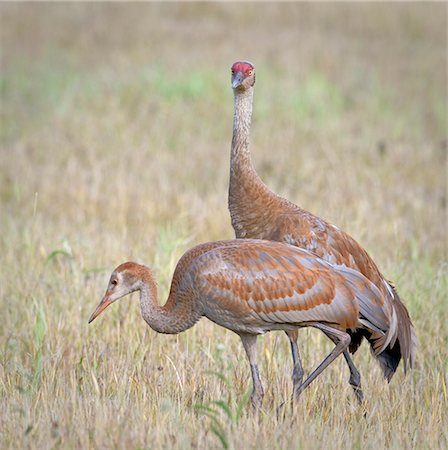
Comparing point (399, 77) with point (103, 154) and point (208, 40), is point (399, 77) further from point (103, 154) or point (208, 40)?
point (103, 154)

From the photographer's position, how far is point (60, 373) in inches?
205

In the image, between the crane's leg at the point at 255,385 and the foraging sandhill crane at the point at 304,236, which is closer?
the crane's leg at the point at 255,385

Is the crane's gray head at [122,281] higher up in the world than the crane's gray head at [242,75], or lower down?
lower down

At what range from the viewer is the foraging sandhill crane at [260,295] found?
15.8 feet

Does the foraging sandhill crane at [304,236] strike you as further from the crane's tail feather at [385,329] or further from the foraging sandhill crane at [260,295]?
the foraging sandhill crane at [260,295]

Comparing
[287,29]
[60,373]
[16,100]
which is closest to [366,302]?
[60,373]

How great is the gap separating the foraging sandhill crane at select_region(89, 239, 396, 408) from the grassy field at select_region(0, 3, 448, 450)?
0.35 metres

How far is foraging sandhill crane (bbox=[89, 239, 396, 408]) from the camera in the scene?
4801 millimetres

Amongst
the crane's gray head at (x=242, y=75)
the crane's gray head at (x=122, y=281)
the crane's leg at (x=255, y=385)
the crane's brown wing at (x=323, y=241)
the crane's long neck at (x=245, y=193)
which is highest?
the crane's gray head at (x=242, y=75)

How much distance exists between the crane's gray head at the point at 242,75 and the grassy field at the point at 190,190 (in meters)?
1.41

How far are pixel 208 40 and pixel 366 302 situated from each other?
12.4m

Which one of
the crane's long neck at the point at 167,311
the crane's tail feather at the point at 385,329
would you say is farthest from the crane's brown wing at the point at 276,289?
the crane's long neck at the point at 167,311

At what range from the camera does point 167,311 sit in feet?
16.3

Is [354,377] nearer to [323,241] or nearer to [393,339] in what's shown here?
[393,339]
